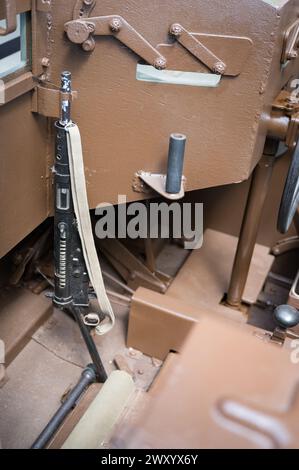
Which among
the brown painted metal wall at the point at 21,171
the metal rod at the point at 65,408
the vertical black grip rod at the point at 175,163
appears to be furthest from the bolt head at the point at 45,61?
the metal rod at the point at 65,408

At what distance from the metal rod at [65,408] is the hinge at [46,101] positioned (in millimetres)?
1036

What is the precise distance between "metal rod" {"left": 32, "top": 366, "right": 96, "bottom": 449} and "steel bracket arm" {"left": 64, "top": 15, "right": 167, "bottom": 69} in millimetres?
1222

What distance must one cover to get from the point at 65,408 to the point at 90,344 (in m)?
0.25

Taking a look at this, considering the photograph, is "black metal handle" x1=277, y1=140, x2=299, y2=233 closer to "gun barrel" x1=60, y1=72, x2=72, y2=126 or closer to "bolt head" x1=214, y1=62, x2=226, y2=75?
"bolt head" x1=214, y1=62, x2=226, y2=75

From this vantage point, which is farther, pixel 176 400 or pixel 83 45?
pixel 83 45

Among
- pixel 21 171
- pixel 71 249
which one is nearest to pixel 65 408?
pixel 71 249

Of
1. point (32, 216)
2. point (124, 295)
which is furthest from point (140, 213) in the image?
point (32, 216)

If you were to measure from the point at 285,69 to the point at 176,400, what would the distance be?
1705 mm

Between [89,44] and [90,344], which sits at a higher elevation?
[89,44]

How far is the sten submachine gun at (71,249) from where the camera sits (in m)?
1.83

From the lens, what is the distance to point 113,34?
1.80 m

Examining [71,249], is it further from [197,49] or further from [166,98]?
[197,49]
